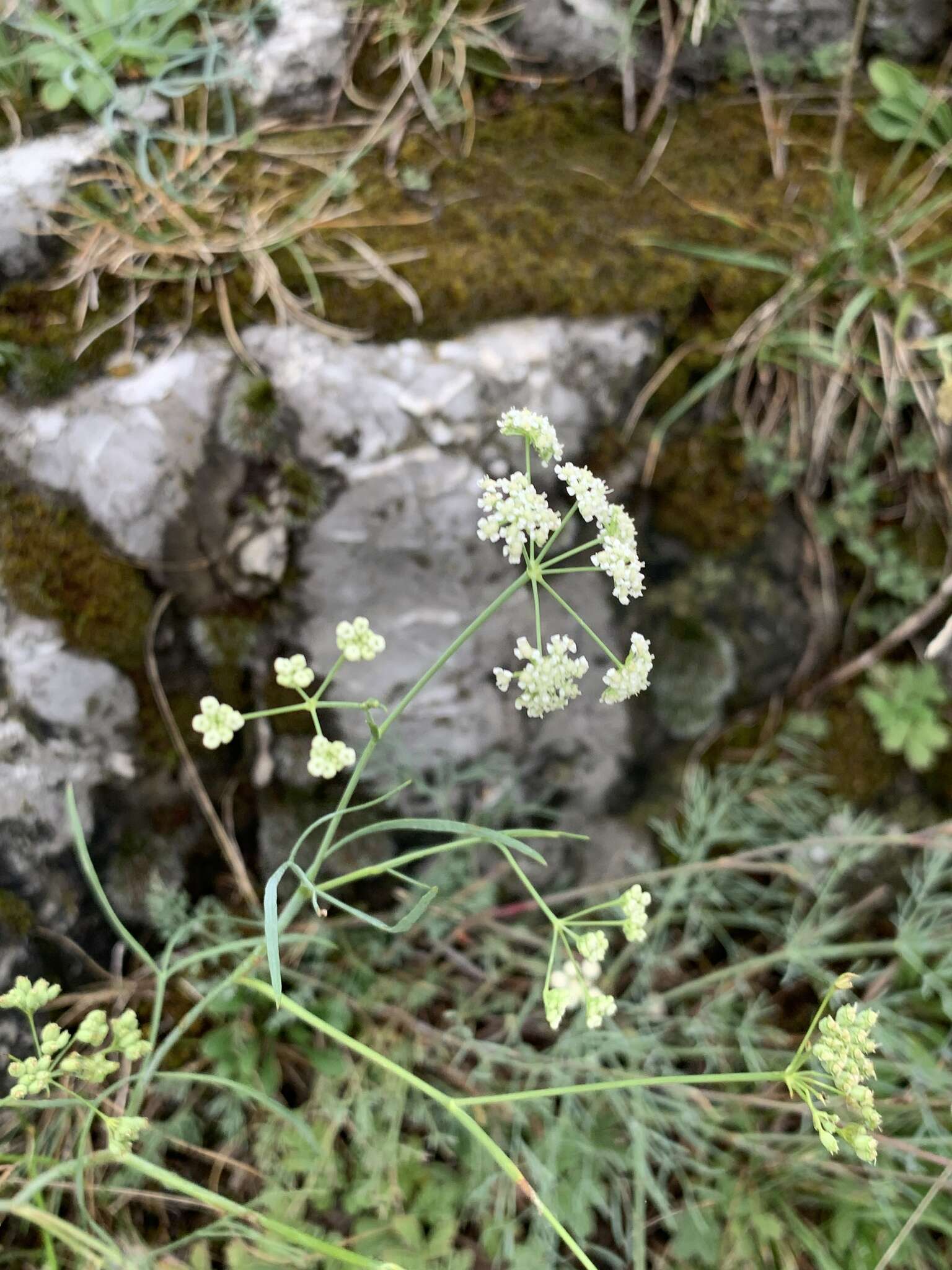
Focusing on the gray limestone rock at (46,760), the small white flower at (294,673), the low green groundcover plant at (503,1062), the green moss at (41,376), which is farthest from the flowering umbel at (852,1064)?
the green moss at (41,376)

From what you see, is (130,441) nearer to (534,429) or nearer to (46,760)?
(46,760)

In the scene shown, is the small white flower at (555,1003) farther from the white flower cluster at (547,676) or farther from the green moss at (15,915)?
the green moss at (15,915)

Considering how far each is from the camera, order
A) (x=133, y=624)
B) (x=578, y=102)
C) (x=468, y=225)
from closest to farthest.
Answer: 1. (x=133, y=624)
2. (x=468, y=225)
3. (x=578, y=102)

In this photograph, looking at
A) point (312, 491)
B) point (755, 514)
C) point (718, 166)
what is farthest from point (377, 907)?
point (718, 166)

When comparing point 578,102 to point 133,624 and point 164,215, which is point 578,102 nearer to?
point 164,215

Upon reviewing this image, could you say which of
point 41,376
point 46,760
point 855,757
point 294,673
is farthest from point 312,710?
point 855,757
